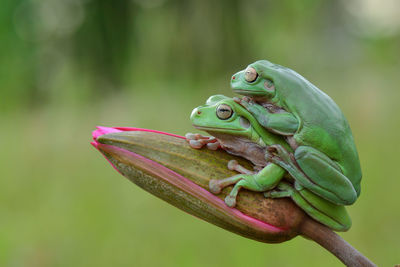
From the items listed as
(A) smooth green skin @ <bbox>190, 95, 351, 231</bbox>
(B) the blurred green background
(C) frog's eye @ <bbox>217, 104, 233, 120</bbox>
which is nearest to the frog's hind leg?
(A) smooth green skin @ <bbox>190, 95, 351, 231</bbox>

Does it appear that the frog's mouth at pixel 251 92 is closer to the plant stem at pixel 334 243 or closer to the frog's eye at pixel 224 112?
the frog's eye at pixel 224 112

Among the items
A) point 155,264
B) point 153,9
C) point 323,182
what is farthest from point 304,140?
point 153,9

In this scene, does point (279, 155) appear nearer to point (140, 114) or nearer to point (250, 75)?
point (250, 75)

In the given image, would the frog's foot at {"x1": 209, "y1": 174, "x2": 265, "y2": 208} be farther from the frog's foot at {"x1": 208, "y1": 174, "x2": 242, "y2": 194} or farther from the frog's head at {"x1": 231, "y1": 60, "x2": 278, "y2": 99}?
→ the frog's head at {"x1": 231, "y1": 60, "x2": 278, "y2": 99}

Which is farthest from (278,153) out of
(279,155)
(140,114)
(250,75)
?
(140,114)

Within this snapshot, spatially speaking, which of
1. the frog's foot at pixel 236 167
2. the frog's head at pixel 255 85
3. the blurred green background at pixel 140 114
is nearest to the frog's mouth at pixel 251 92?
the frog's head at pixel 255 85

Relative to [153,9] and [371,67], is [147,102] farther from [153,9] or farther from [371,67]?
[371,67]
